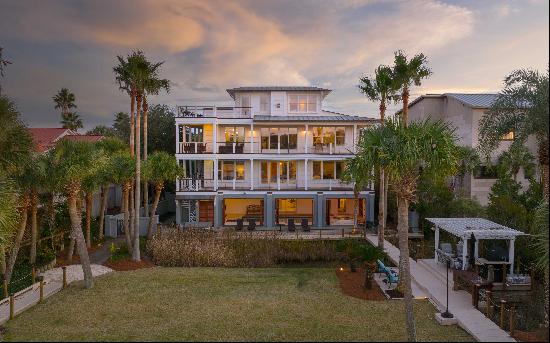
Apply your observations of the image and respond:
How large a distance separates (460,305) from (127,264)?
50.3 ft

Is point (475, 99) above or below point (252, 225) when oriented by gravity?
above

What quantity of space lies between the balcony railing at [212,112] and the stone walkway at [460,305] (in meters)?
17.9

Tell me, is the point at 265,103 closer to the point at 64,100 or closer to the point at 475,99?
the point at 475,99

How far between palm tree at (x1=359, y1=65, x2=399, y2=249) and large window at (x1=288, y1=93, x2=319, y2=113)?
940 centimetres

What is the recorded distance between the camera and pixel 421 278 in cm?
1675

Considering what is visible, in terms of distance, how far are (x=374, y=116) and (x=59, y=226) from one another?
23.9m

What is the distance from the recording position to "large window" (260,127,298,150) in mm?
32125

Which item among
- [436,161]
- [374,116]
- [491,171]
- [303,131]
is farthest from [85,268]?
[491,171]

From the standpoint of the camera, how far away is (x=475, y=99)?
31500 mm

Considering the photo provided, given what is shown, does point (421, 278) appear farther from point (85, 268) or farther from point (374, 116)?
point (374, 116)

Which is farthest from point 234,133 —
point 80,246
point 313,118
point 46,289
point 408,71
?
point 46,289

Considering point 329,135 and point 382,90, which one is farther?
point 329,135

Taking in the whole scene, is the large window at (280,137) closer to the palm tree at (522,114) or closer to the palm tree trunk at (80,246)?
the palm tree at (522,114)

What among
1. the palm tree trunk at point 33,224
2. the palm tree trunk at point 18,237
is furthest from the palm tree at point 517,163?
the palm tree trunk at point 18,237
